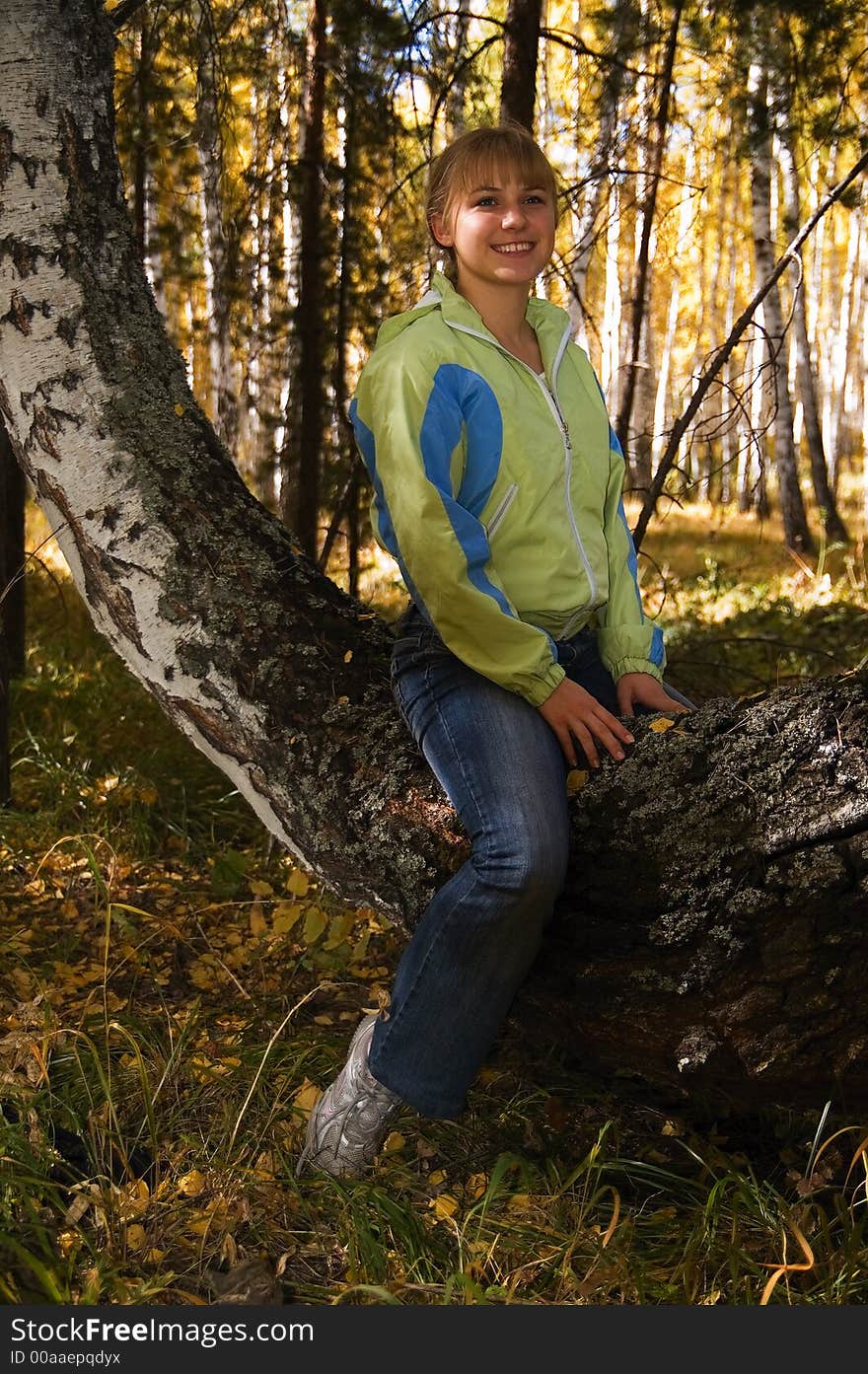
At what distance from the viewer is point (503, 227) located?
240cm

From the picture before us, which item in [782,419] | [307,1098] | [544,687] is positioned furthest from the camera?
[782,419]

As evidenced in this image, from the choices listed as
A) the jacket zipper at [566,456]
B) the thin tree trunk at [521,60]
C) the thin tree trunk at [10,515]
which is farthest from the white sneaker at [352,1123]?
the thin tree trunk at [521,60]

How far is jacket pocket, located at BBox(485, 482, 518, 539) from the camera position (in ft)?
7.75

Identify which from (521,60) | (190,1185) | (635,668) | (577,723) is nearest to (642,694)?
(635,668)

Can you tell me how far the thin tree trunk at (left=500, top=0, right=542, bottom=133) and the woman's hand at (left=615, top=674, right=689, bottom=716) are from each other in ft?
8.05

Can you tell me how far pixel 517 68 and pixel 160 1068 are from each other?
355cm

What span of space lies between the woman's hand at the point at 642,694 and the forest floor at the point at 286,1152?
852 mm

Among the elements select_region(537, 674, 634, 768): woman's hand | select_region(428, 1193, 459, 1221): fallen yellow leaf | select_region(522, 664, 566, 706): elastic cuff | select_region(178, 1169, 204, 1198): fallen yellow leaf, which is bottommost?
select_region(428, 1193, 459, 1221): fallen yellow leaf

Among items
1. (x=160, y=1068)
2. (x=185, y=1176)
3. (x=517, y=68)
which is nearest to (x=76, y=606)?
(x=517, y=68)

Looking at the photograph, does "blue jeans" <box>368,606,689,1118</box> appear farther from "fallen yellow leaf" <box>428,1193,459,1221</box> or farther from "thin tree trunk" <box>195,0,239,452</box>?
"thin tree trunk" <box>195,0,239,452</box>

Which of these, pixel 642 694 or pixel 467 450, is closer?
pixel 467 450

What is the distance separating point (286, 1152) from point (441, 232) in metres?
2.04

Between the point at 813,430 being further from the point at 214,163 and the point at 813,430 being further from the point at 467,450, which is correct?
the point at 467,450

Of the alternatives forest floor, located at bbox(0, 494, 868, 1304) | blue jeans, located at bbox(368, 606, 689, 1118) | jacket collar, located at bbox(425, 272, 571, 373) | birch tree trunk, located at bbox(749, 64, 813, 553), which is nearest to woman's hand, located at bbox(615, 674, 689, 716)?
blue jeans, located at bbox(368, 606, 689, 1118)
